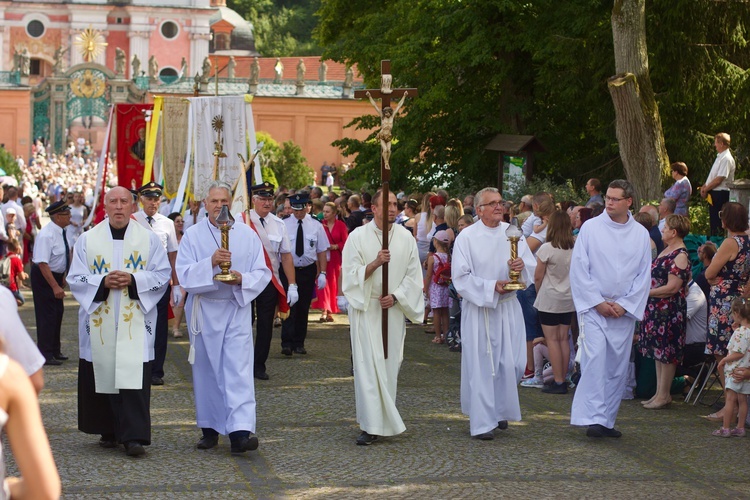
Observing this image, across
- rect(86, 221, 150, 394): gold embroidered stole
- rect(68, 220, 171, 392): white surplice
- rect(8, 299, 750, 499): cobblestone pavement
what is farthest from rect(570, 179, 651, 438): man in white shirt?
rect(86, 221, 150, 394): gold embroidered stole

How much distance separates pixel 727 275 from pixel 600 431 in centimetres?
202

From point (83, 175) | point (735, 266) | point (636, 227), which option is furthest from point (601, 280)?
point (83, 175)

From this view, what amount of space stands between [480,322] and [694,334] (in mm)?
2488

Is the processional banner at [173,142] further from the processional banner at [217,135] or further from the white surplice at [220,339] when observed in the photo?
the white surplice at [220,339]

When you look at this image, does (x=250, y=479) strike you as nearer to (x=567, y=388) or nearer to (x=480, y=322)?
(x=480, y=322)

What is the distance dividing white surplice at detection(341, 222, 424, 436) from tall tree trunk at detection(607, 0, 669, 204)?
347 inches

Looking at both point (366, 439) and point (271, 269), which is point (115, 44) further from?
point (366, 439)

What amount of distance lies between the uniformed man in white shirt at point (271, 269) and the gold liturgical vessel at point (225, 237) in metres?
3.03

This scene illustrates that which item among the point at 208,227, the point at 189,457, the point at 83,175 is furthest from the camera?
the point at 83,175

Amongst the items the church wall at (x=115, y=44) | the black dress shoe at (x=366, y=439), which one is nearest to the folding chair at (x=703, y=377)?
the black dress shoe at (x=366, y=439)

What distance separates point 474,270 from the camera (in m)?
9.52

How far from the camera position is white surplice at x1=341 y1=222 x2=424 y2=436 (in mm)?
8969

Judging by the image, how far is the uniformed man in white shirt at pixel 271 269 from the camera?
1186 cm

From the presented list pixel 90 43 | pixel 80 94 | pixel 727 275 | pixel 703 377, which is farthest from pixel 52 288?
pixel 90 43
